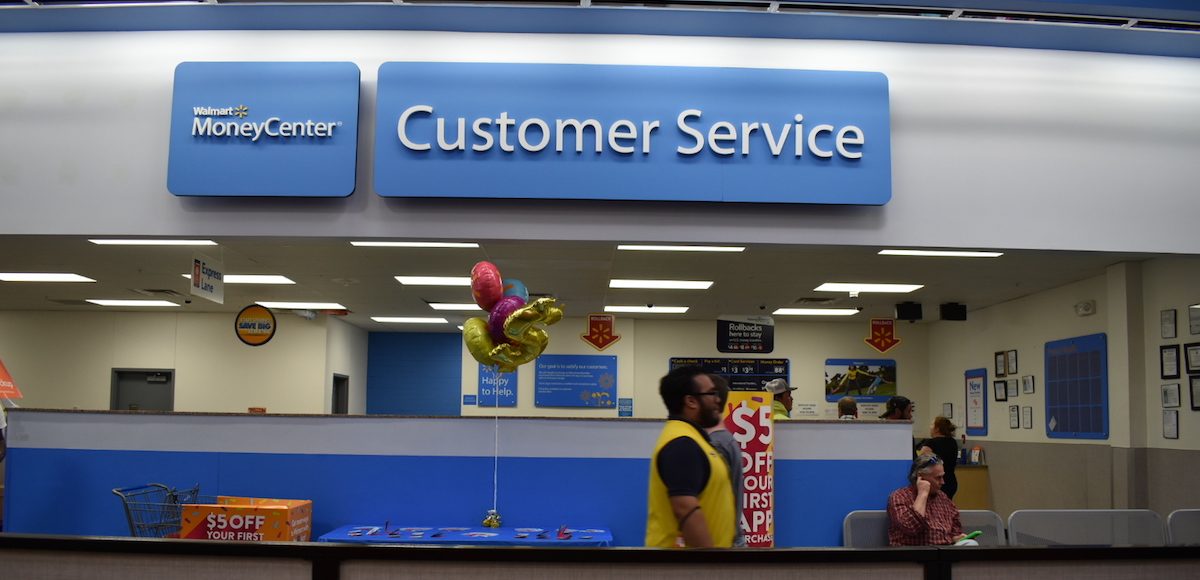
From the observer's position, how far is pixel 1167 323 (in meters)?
8.18

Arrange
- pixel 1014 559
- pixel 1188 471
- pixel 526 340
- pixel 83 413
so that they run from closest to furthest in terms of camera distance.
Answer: pixel 1014 559
pixel 526 340
pixel 83 413
pixel 1188 471

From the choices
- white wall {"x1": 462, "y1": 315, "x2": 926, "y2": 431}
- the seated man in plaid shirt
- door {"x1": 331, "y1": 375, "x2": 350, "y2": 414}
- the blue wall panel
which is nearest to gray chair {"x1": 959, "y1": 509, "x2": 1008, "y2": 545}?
the seated man in plaid shirt

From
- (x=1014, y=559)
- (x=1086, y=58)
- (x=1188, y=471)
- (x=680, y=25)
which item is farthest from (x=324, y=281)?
(x=1014, y=559)

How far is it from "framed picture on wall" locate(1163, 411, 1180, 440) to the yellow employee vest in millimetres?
6054

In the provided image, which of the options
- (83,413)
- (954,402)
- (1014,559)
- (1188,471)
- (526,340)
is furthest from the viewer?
(954,402)

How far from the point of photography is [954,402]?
13523 mm

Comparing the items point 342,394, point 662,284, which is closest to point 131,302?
point 342,394

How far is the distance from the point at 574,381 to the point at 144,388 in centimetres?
632

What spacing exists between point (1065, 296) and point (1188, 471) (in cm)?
296

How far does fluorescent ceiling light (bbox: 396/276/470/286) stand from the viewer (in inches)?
412

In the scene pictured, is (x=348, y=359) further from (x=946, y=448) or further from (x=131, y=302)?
(x=946, y=448)

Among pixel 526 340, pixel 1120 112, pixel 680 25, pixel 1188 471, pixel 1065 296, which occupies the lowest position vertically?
pixel 1188 471

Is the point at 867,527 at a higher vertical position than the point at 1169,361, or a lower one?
lower

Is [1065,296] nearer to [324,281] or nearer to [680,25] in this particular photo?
[680,25]
